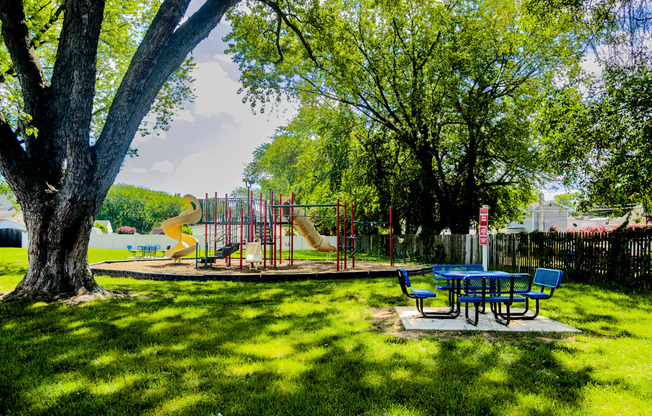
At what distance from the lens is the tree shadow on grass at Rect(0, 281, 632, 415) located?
146 inches

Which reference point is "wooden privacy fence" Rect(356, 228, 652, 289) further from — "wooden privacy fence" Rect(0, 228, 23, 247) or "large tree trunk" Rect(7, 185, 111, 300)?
"wooden privacy fence" Rect(0, 228, 23, 247)

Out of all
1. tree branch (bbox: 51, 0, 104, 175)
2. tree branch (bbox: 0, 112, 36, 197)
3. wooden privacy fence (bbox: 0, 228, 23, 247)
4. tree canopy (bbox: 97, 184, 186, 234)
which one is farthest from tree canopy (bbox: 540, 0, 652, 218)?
tree canopy (bbox: 97, 184, 186, 234)

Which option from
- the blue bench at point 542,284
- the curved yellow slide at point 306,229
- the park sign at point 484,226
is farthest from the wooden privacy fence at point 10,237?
the blue bench at point 542,284

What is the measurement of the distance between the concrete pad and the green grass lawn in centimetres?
33

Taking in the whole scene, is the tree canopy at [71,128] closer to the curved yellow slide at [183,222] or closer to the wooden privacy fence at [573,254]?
the curved yellow slide at [183,222]

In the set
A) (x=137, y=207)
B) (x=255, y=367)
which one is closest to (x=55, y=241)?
(x=255, y=367)

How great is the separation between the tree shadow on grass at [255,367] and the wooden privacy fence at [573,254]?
7778mm

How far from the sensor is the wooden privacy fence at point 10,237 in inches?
1522

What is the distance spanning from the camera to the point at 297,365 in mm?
4715

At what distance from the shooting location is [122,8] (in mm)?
15289

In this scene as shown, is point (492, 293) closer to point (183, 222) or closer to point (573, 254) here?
point (573, 254)

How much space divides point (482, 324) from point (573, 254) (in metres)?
9.28

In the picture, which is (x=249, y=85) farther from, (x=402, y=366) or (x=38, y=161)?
(x=402, y=366)

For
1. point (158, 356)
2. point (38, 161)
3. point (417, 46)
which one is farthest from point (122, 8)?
point (158, 356)
